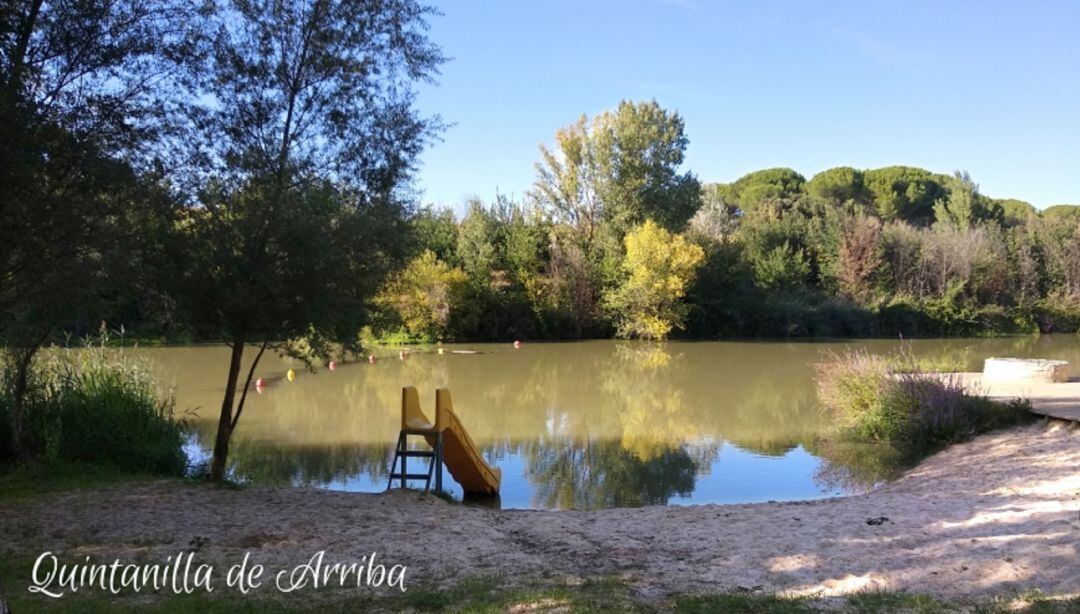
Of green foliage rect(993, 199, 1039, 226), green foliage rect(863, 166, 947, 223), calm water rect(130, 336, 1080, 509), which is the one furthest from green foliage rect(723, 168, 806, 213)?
calm water rect(130, 336, 1080, 509)

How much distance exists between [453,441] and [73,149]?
17.9 ft

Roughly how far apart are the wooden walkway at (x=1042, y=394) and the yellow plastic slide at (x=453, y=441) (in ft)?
27.8

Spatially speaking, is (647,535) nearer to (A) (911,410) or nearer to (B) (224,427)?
(B) (224,427)

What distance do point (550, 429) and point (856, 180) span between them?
183ft

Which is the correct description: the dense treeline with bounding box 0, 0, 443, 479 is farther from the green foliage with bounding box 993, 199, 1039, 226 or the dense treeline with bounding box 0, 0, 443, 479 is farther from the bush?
the green foliage with bounding box 993, 199, 1039, 226

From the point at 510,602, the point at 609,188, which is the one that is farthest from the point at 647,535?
the point at 609,188

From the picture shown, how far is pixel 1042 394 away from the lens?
14.6 metres

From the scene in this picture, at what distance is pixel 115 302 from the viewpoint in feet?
26.2

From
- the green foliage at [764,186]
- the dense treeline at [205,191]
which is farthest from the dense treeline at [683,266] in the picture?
the dense treeline at [205,191]

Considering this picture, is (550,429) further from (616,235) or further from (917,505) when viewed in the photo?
(616,235)

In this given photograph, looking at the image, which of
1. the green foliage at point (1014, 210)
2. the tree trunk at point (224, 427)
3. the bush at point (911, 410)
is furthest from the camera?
the green foliage at point (1014, 210)

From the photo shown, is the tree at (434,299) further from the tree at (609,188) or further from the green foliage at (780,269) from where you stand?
the green foliage at (780,269)

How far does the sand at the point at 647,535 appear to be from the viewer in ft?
16.6

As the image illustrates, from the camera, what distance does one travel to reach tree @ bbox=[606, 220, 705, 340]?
36.5 m
